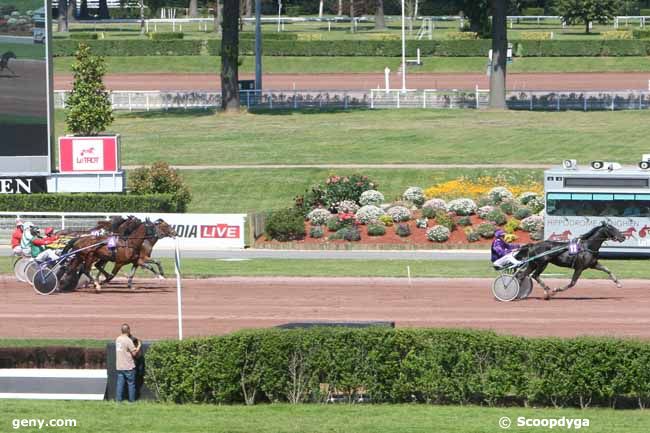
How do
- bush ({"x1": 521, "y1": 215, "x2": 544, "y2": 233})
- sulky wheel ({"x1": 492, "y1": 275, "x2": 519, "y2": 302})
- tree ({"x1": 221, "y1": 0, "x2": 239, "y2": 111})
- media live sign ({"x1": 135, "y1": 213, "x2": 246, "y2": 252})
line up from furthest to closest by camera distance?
tree ({"x1": 221, "y1": 0, "x2": 239, "y2": 111})
media live sign ({"x1": 135, "y1": 213, "x2": 246, "y2": 252})
bush ({"x1": 521, "y1": 215, "x2": 544, "y2": 233})
sulky wheel ({"x1": 492, "y1": 275, "x2": 519, "y2": 302})

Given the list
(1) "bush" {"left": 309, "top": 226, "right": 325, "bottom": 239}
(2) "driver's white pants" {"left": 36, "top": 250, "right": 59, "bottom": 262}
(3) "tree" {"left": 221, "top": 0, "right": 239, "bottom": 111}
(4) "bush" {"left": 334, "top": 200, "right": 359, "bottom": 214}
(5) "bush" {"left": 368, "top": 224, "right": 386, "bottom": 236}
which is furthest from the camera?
(3) "tree" {"left": 221, "top": 0, "right": 239, "bottom": 111}

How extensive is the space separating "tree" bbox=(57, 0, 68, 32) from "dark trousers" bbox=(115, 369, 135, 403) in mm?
71987

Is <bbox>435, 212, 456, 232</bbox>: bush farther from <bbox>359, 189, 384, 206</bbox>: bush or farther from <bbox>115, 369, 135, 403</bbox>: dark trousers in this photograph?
<bbox>115, 369, 135, 403</bbox>: dark trousers

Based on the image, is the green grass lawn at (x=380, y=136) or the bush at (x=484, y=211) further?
the green grass lawn at (x=380, y=136)

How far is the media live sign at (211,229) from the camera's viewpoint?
115ft

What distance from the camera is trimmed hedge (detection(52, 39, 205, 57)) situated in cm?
7875

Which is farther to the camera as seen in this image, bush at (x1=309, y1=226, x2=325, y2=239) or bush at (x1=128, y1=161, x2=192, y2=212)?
bush at (x1=128, y1=161, x2=192, y2=212)

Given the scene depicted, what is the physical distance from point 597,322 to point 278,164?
24.5 meters

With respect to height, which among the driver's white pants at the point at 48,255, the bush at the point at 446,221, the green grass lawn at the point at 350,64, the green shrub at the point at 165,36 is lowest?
the bush at the point at 446,221

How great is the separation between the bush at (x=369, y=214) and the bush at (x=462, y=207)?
190 cm

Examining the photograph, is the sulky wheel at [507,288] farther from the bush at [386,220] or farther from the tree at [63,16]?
the tree at [63,16]

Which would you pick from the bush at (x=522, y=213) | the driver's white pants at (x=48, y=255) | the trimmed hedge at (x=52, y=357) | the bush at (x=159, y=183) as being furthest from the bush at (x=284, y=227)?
the trimmed hedge at (x=52, y=357)

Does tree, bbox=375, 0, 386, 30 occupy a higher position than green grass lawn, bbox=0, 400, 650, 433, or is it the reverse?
tree, bbox=375, 0, 386, 30

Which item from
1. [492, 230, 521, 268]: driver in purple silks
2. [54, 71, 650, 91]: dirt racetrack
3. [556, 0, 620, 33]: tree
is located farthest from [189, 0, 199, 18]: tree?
[492, 230, 521, 268]: driver in purple silks
